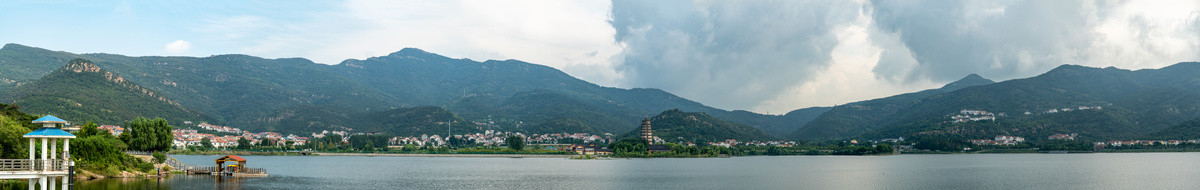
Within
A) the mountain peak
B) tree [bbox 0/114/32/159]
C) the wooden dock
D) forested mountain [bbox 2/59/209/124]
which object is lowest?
the wooden dock

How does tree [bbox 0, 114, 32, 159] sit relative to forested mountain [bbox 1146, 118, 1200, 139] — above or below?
above

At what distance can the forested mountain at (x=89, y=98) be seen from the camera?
13050 centimetres

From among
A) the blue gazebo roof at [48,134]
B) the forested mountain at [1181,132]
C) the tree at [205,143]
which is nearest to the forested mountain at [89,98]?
the tree at [205,143]

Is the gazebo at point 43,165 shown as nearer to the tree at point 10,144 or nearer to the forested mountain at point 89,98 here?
the tree at point 10,144

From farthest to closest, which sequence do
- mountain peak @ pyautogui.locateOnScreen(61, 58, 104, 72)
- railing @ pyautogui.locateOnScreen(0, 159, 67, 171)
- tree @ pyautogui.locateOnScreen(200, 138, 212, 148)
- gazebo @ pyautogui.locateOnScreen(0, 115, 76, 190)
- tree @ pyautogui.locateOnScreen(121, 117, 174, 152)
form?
mountain peak @ pyautogui.locateOnScreen(61, 58, 104, 72), tree @ pyautogui.locateOnScreen(200, 138, 212, 148), tree @ pyautogui.locateOnScreen(121, 117, 174, 152), railing @ pyautogui.locateOnScreen(0, 159, 67, 171), gazebo @ pyautogui.locateOnScreen(0, 115, 76, 190)

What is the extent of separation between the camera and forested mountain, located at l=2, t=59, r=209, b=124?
13050 cm

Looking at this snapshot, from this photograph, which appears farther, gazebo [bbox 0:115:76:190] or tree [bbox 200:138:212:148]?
tree [bbox 200:138:212:148]

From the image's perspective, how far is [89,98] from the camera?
145750 mm

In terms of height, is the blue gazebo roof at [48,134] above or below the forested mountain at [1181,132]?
above

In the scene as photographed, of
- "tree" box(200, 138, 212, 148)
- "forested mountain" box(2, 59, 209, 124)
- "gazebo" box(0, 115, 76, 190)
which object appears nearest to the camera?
"gazebo" box(0, 115, 76, 190)

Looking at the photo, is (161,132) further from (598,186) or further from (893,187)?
(893,187)

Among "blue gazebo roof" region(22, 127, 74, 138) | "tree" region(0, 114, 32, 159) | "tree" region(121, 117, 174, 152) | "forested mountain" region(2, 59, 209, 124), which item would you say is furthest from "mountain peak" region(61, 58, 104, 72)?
"blue gazebo roof" region(22, 127, 74, 138)

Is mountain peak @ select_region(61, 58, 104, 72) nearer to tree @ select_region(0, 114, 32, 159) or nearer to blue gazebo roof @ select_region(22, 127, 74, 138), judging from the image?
tree @ select_region(0, 114, 32, 159)

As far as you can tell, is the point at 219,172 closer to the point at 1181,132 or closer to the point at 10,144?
the point at 10,144
